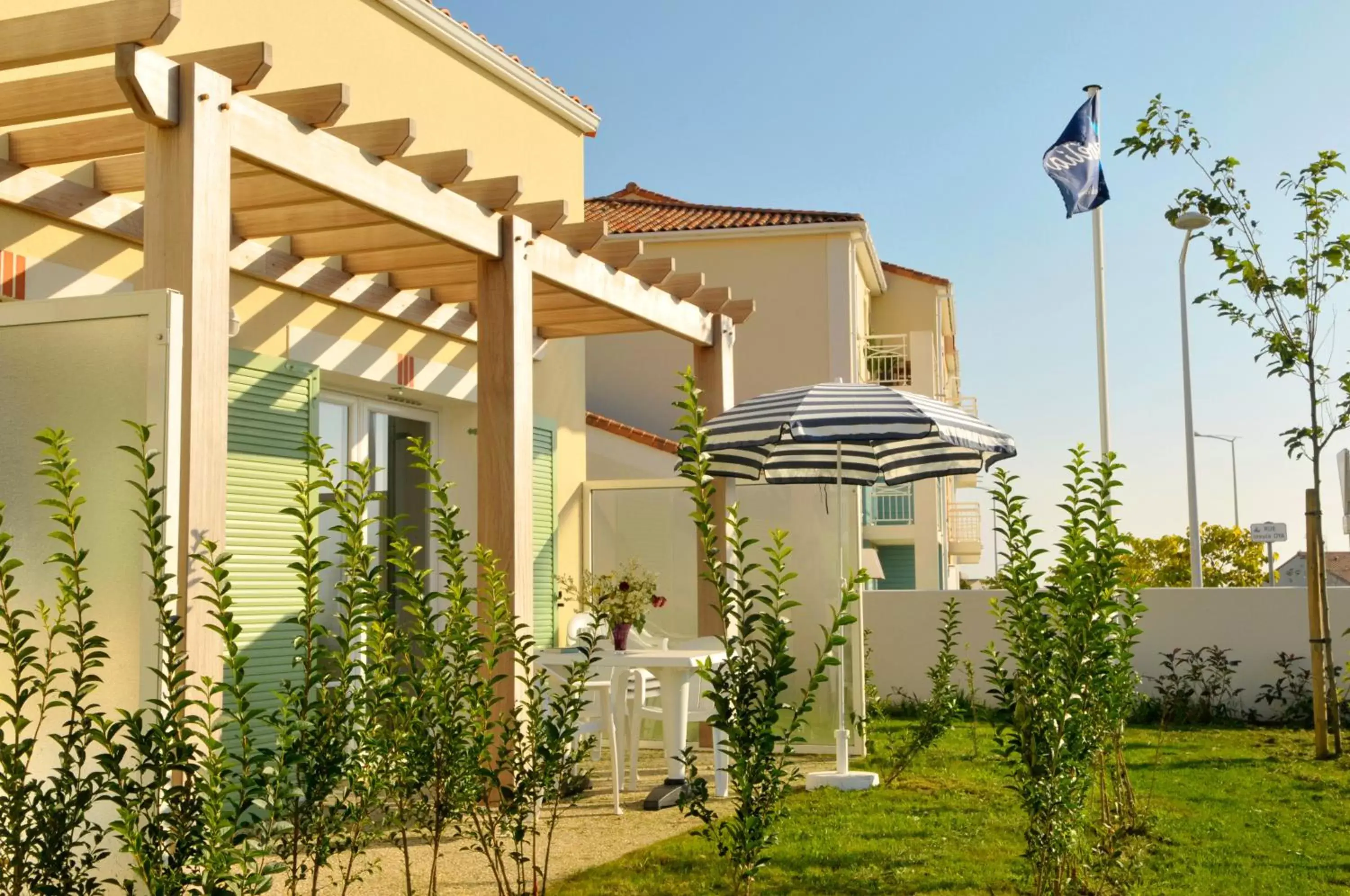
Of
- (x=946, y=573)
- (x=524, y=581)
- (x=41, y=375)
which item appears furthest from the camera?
(x=946, y=573)

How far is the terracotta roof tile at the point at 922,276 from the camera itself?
26.5 m

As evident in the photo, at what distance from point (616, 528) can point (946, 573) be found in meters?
19.9

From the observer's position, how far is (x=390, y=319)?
9.41m

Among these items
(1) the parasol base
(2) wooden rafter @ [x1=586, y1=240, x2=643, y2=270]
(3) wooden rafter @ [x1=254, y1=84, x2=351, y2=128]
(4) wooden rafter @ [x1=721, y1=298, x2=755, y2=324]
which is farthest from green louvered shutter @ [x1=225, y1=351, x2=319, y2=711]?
(4) wooden rafter @ [x1=721, y1=298, x2=755, y2=324]

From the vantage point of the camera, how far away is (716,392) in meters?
10.4

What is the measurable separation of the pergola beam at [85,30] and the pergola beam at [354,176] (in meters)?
0.56

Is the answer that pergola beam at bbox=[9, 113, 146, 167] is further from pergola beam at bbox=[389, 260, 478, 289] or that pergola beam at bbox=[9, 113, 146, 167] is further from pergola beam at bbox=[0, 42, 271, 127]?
pergola beam at bbox=[389, 260, 478, 289]

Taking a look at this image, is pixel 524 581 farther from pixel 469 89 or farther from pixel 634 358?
pixel 634 358

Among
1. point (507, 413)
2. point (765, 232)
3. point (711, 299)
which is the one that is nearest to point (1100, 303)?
point (765, 232)

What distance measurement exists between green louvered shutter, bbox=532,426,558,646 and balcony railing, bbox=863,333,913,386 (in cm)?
1310

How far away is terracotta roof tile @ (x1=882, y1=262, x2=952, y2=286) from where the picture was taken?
26.5m

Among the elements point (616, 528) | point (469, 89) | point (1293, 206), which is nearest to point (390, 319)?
point (469, 89)

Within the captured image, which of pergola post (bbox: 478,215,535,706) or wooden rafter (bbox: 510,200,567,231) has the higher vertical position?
wooden rafter (bbox: 510,200,567,231)

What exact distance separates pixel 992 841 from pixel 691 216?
51.8 feet
